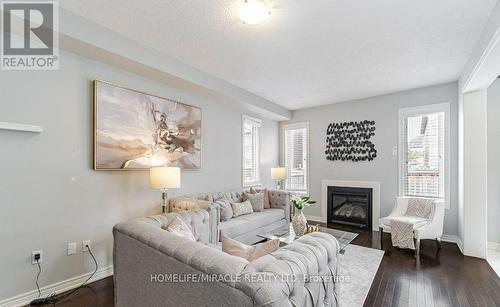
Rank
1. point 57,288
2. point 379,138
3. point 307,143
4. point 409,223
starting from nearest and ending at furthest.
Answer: point 57,288 → point 409,223 → point 379,138 → point 307,143

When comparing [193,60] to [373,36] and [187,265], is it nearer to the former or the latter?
[373,36]

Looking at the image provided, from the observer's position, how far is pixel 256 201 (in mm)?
4328

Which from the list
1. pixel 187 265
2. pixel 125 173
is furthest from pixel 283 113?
pixel 187 265

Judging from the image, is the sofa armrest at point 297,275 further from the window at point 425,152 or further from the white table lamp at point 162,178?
the window at point 425,152

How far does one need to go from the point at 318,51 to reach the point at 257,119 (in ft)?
8.73

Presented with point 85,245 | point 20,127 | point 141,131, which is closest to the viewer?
point 20,127

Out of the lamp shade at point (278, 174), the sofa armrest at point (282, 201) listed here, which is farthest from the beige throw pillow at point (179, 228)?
the lamp shade at point (278, 174)

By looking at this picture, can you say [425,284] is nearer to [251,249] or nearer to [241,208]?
[251,249]

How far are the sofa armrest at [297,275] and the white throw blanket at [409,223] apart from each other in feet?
8.39

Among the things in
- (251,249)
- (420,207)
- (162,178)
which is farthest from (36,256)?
(420,207)

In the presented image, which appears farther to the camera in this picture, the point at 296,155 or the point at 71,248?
Result: the point at 296,155

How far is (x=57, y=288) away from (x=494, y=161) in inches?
235

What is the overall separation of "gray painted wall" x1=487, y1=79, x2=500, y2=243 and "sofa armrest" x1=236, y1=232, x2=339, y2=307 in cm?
376

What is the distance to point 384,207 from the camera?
184 inches
